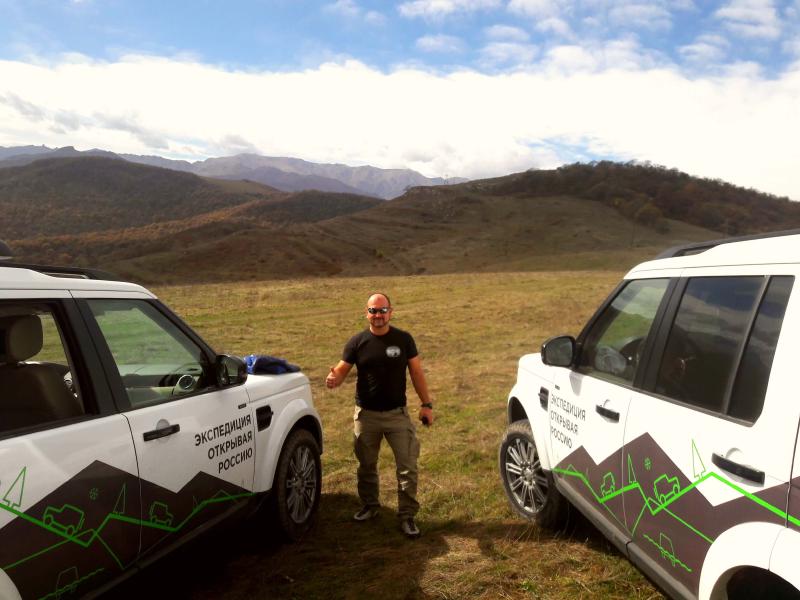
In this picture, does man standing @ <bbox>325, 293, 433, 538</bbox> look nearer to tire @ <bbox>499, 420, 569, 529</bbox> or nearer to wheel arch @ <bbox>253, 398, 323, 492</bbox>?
wheel arch @ <bbox>253, 398, 323, 492</bbox>

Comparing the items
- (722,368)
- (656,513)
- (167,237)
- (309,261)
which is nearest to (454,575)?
→ (656,513)

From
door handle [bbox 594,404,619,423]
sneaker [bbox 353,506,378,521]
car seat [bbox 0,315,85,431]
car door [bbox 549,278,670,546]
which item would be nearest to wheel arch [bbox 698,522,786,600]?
car door [bbox 549,278,670,546]

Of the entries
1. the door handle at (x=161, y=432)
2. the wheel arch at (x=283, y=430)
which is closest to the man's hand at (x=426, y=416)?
the wheel arch at (x=283, y=430)

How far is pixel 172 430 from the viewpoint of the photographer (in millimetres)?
A: 2992

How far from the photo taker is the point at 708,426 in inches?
90.9

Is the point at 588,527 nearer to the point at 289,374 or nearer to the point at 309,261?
the point at 289,374

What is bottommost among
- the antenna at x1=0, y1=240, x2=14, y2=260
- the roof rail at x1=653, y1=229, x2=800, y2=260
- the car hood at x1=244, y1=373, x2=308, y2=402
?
the car hood at x1=244, y1=373, x2=308, y2=402

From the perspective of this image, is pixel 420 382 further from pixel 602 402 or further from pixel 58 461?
pixel 58 461

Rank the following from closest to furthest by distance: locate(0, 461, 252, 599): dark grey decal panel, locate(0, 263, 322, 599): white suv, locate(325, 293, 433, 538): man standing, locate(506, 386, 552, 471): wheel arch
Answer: locate(0, 461, 252, 599): dark grey decal panel < locate(0, 263, 322, 599): white suv < locate(506, 386, 552, 471): wheel arch < locate(325, 293, 433, 538): man standing

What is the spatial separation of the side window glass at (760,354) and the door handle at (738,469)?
Answer: 0.55ft

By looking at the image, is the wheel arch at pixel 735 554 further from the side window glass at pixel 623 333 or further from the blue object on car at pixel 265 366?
the blue object on car at pixel 265 366

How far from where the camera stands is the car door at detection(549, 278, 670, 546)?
3061 mm

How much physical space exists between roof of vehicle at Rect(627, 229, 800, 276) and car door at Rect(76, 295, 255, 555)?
8.46 ft

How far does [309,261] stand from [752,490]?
Result: 52.5 m
